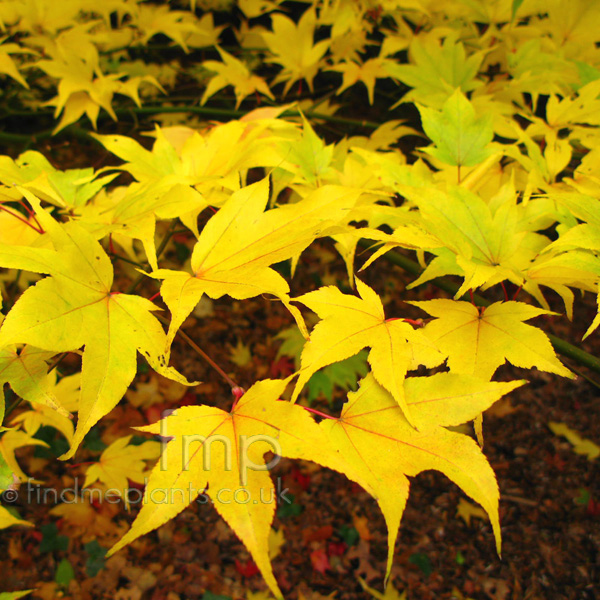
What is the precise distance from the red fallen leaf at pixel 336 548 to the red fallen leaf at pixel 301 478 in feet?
0.89

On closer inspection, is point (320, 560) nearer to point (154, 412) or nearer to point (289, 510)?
point (289, 510)

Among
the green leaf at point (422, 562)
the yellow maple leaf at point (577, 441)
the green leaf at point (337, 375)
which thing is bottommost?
the green leaf at point (422, 562)

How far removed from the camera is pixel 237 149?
89 cm

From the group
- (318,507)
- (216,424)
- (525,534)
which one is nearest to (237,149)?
(216,424)

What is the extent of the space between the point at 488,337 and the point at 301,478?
1846 mm

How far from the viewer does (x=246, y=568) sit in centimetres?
199

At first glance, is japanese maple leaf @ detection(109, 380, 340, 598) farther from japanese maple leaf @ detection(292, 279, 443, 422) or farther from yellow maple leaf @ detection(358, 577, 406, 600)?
yellow maple leaf @ detection(358, 577, 406, 600)

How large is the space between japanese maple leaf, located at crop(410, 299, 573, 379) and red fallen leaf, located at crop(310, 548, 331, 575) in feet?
5.80

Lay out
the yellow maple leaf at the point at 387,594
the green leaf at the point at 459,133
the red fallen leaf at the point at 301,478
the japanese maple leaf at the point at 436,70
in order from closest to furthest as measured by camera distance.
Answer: the green leaf at the point at 459,133 < the japanese maple leaf at the point at 436,70 < the yellow maple leaf at the point at 387,594 < the red fallen leaf at the point at 301,478

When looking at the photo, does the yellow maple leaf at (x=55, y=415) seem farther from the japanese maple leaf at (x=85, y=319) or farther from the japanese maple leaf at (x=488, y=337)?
the japanese maple leaf at (x=488, y=337)

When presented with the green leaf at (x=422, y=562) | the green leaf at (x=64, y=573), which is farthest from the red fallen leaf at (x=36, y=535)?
the green leaf at (x=422, y=562)

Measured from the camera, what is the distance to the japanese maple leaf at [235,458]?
1.51 feet

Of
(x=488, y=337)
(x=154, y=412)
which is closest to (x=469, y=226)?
(x=488, y=337)

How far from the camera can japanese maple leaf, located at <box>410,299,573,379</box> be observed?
1.94ft
